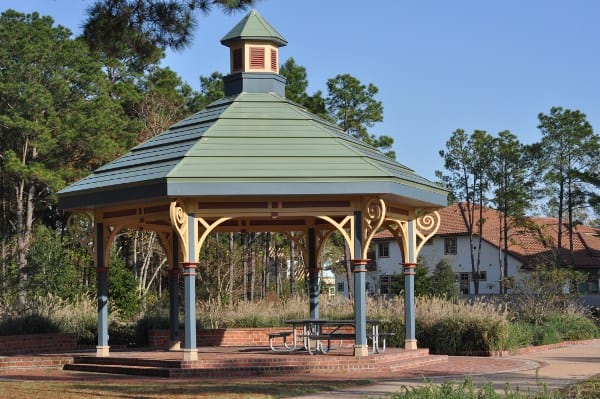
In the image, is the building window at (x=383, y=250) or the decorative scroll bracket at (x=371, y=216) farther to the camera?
the building window at (x=383, y=250)

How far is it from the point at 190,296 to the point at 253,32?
21.0 feet

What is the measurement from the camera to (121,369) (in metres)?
17.2

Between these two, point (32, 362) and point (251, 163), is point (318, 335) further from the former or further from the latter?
point (32, 362)

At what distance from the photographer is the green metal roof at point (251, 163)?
16750 mm

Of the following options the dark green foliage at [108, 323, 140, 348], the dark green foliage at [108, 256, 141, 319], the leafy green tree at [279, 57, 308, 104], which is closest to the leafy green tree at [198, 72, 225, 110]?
the leafy green tree at [279, 57, 308, 104]

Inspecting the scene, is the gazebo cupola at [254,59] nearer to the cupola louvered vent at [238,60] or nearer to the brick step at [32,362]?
the cupola louvered vent at [238,60]

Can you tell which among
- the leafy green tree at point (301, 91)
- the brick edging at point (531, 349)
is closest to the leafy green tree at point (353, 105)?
the leafy green tree at point (301, 91)

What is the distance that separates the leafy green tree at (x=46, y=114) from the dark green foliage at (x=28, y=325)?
15.9 m

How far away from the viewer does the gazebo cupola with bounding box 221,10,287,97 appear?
804 inches

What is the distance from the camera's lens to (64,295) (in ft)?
109

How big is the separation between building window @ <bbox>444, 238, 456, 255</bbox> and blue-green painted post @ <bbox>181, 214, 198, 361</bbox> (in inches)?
1856

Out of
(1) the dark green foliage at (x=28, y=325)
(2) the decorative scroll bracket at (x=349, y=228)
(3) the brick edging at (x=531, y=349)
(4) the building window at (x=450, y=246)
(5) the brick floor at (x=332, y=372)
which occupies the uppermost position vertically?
(4) the building window at (x=450, y=246)

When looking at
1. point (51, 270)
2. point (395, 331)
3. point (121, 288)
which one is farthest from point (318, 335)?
point (51, 270)

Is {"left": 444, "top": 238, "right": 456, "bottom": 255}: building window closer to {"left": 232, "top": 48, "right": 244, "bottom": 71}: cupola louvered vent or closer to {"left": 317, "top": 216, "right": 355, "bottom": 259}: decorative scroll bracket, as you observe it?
{"left": 232, "top": 48, "right": 244, "bottom": 71}: cupola louvered vent
